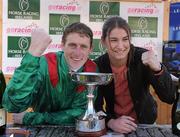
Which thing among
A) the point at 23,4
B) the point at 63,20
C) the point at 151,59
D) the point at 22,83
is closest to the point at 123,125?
the point at 151,59

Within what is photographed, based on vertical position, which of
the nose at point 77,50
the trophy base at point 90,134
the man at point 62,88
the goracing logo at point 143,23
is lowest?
the trophy base at point 90,134

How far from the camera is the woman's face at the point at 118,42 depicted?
1321 millimetres

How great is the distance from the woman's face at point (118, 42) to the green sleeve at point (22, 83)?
0.34 m

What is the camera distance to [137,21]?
3344 mm

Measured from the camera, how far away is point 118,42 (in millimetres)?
1318

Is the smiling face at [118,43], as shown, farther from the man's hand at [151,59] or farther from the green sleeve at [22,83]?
the green sleeve at [22,83]

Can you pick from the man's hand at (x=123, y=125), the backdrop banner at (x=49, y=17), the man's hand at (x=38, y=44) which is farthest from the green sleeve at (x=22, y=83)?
the backdrop banner at (x=49, y=17)

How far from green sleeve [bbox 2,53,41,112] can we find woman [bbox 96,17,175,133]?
0.34 metres

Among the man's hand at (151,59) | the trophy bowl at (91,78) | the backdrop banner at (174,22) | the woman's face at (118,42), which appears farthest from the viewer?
the backdrop banner at (174,22)

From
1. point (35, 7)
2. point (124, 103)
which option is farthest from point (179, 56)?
point (124, 103)

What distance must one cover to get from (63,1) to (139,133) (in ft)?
7.71

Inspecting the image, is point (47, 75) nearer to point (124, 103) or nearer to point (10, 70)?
point (124, 103)

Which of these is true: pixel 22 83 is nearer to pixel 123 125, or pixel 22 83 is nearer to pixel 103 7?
pixel 123 125

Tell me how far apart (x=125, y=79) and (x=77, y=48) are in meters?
0.31
